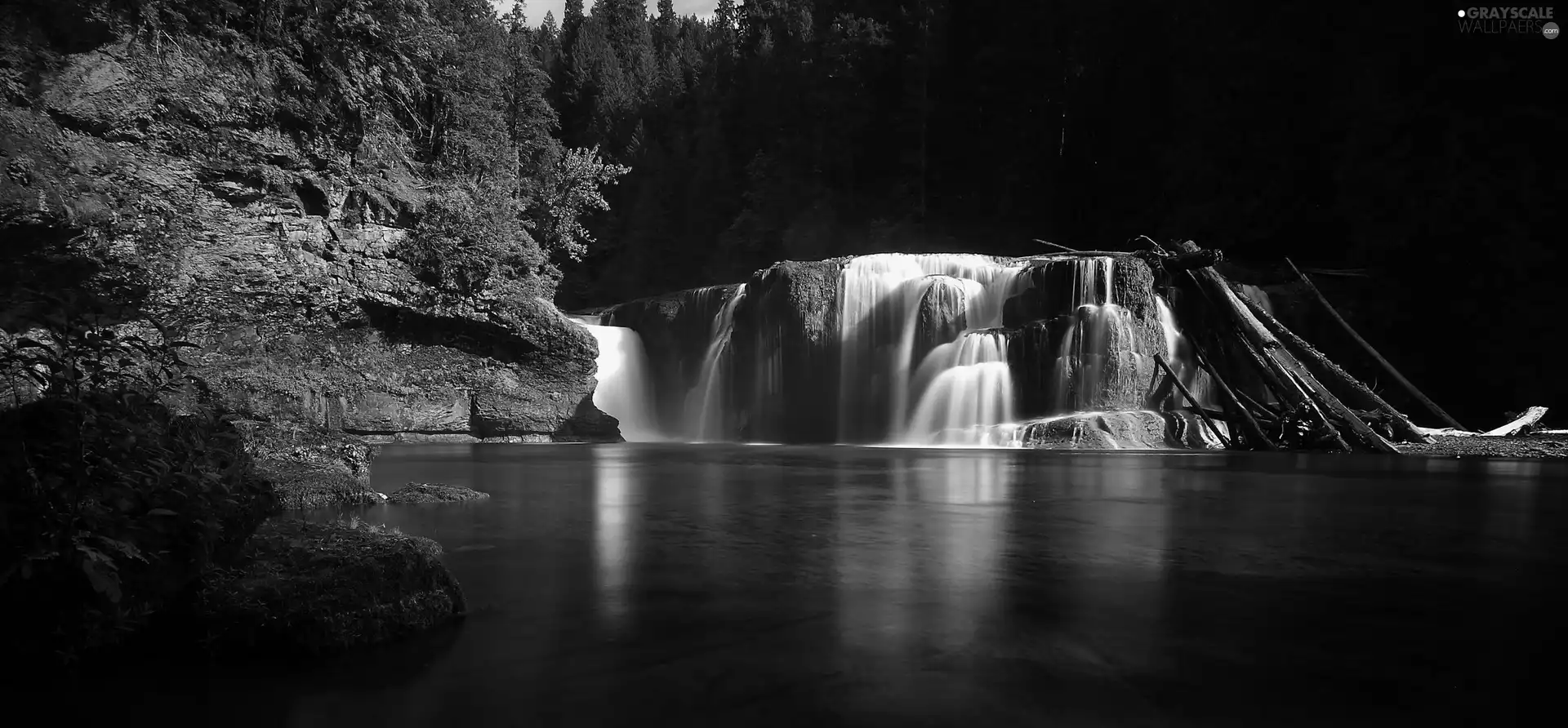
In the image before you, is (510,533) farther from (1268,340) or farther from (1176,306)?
(1176,306)

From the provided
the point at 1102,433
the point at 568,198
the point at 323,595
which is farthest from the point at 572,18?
the point at 323,595

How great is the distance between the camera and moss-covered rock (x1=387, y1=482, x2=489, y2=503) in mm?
7660

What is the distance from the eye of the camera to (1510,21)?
20.1 m

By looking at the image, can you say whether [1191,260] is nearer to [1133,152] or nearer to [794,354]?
[794,354]

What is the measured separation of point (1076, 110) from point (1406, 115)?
39.2 feet

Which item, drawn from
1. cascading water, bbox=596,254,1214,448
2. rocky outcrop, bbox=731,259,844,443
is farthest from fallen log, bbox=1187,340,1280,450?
rocky outcrop, bbox=731,259,844,443

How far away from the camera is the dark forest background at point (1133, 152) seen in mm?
19969

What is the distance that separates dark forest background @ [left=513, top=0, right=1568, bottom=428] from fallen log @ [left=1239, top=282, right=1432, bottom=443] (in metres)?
4.24

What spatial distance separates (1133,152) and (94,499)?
31.5m

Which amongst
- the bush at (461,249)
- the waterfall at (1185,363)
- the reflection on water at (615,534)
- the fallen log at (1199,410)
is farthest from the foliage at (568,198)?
the reflection on water at (615,534)

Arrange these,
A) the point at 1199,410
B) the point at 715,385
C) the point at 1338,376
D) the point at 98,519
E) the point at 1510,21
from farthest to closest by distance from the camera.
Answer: the point at 715,385
the point at 1510,21
the point at 1199,410
the point at 1338,376
the point at 98,519

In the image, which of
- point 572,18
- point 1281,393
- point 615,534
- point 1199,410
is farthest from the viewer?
point 572,18

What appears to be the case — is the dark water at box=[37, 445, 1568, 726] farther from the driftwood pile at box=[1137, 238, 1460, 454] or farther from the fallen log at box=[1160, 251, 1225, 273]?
the fallen log at box=[1160, 251, 1225, 273]

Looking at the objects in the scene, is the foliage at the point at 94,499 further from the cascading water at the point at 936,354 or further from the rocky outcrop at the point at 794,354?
the rocky outcrop at the point at 794,354
